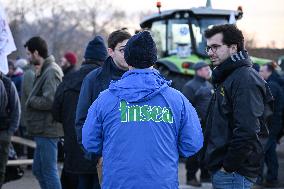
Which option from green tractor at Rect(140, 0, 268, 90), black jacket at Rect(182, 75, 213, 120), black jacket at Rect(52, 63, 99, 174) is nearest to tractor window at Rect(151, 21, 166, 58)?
green tractor at Rect(140, 0, 268, 90)

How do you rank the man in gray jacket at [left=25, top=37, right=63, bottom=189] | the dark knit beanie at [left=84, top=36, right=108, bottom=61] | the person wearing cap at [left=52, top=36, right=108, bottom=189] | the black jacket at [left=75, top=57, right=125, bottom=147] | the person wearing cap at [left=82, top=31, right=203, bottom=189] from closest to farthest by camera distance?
the person wearing cap at [left=82, top=31, right=203, bottom=189] < the black jacket at [left=75, top=57, right=125, bottom=147] < the person wearing cap at [left=52, top=36, right=108, bottom=189] < the dark knit beanie at [left=84, top=36, right=108, bottom=61] < the man in gray jacket at [left=25, top=37, right=63, bottom=189]

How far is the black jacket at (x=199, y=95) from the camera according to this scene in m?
10.6

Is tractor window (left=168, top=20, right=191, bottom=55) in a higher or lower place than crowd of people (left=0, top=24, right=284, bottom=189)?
lower

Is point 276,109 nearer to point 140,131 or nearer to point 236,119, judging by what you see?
point 236,119

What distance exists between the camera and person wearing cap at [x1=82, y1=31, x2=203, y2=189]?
407cm

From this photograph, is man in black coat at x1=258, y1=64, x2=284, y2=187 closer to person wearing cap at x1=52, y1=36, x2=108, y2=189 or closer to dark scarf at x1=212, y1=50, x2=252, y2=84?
person wearing cap at x1=52, y1=36, x2=108, y2=189

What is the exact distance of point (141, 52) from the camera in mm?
4207

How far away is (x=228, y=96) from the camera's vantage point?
4824 mm

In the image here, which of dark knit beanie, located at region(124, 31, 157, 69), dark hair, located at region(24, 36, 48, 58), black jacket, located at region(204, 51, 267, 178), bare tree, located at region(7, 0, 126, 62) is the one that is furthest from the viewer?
bare tree, located at region(7, 0, 126, 62)

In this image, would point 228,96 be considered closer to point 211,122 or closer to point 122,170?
point 211,122

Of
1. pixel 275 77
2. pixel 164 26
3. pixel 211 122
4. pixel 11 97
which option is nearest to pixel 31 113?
pixel 11 97

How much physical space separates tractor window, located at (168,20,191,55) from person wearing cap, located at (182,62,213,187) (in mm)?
5817

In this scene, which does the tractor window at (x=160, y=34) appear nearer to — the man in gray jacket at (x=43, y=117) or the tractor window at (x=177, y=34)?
the tractor window at (x=177, y=34)

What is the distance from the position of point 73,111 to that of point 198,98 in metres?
4.16
